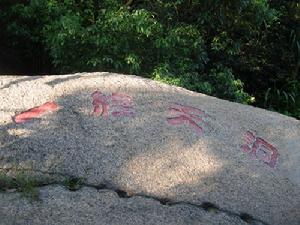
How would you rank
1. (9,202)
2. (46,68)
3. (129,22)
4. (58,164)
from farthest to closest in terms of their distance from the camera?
(46,68) → (129,22) → (58,164) → (9,202)

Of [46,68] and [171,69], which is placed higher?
[171,69]

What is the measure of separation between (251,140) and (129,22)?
8.15 ft

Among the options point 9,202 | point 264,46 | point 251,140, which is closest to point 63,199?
point 9,202

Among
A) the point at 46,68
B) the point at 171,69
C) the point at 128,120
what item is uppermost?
the point at 128,120

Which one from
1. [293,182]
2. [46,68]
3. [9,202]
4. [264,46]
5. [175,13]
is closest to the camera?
[9,202]

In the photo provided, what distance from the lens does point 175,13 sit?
765 centimetres

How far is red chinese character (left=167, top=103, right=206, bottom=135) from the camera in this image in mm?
4805

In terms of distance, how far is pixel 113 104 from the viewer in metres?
4.80

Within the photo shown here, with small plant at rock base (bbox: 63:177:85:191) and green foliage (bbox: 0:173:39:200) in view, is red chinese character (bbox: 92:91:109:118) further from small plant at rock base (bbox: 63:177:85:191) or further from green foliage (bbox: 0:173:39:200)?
green foliage (bbox: 0:173:39:200)

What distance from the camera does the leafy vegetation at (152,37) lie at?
6.86m

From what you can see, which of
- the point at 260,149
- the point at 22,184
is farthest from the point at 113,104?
the point at 260,149

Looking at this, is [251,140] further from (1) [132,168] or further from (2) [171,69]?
(2) [171,69]

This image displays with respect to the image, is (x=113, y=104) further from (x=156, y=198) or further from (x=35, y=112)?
(x=156, y=198)

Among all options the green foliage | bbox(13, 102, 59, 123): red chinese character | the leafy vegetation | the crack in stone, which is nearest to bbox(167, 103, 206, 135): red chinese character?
the crack in stone
